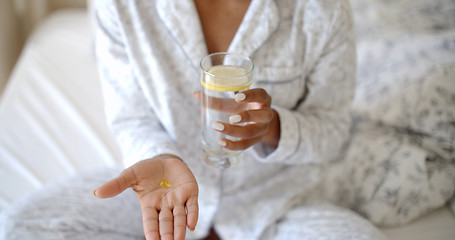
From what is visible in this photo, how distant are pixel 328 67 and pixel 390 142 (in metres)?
0.36

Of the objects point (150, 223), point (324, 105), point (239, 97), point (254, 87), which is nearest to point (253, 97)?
point (239, 97)

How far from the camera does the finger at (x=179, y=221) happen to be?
60cm

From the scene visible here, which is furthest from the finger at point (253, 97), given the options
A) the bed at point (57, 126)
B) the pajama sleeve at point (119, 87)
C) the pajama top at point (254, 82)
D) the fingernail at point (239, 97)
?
the bed at point (57, 126)

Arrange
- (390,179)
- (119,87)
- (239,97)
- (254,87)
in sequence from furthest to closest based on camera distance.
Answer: (390,179), (119,87), (254,87), (239,97)

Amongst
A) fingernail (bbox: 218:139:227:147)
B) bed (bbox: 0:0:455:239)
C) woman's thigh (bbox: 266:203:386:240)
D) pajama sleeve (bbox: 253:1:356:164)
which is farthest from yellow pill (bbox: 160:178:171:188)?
bed (bbox: 0:0:455:239)

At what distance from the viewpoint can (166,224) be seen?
0.61 m

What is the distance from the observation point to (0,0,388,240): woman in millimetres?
841

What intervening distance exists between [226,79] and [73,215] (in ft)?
1.58

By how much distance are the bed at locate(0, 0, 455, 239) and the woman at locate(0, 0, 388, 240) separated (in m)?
0.30

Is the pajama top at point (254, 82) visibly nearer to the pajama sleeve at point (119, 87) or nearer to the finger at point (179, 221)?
the pajama sleeve at point (119, 87)

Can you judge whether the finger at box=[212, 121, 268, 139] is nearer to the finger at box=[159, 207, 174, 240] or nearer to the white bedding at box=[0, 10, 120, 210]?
the finger at box=[159, 207, 174, 240]

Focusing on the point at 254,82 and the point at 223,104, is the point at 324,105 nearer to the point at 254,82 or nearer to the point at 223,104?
→ the point at 254,82

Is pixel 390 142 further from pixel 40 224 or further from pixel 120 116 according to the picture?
pixel 40 224

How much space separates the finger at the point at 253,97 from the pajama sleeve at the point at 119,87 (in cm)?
30
